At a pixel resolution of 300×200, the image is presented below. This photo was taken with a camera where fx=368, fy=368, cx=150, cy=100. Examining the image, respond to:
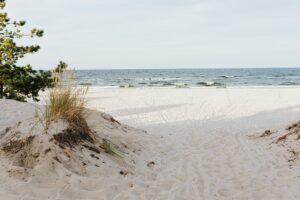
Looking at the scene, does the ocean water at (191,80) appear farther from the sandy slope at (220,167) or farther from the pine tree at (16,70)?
the sandy slope at (220,167)

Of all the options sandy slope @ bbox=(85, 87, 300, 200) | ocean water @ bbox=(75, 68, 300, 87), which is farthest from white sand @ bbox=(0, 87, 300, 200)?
ocean water @ bbox=(75, 68, 300, 87)

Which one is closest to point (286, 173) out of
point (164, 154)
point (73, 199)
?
point (164, 154)

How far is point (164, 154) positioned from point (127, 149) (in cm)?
80

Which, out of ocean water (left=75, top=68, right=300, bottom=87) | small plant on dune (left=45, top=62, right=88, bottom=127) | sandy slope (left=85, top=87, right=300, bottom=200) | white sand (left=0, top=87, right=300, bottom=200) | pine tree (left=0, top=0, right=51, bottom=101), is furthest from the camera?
ocean water (left=75, top=68, right=300, bottom=87)

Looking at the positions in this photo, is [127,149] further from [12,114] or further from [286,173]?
[12,114]

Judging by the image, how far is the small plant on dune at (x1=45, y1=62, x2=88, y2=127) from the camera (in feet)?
19.0

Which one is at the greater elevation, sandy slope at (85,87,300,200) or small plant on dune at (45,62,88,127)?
small plant on dune at (45,62,88,127)

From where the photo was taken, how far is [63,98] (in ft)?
19.2

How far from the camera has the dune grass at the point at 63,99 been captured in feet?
19.0

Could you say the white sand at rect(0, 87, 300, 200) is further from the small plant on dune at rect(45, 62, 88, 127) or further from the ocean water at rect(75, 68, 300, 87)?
the ocean water at rect(75, 68, 300, 87)

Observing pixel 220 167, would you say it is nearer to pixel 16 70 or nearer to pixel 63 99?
pixel 63 99

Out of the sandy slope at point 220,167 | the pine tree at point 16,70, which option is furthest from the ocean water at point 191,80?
the sandy slope at point 220,167

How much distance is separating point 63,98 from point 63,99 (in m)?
0.03

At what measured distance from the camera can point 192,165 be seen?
6402 millimetres
